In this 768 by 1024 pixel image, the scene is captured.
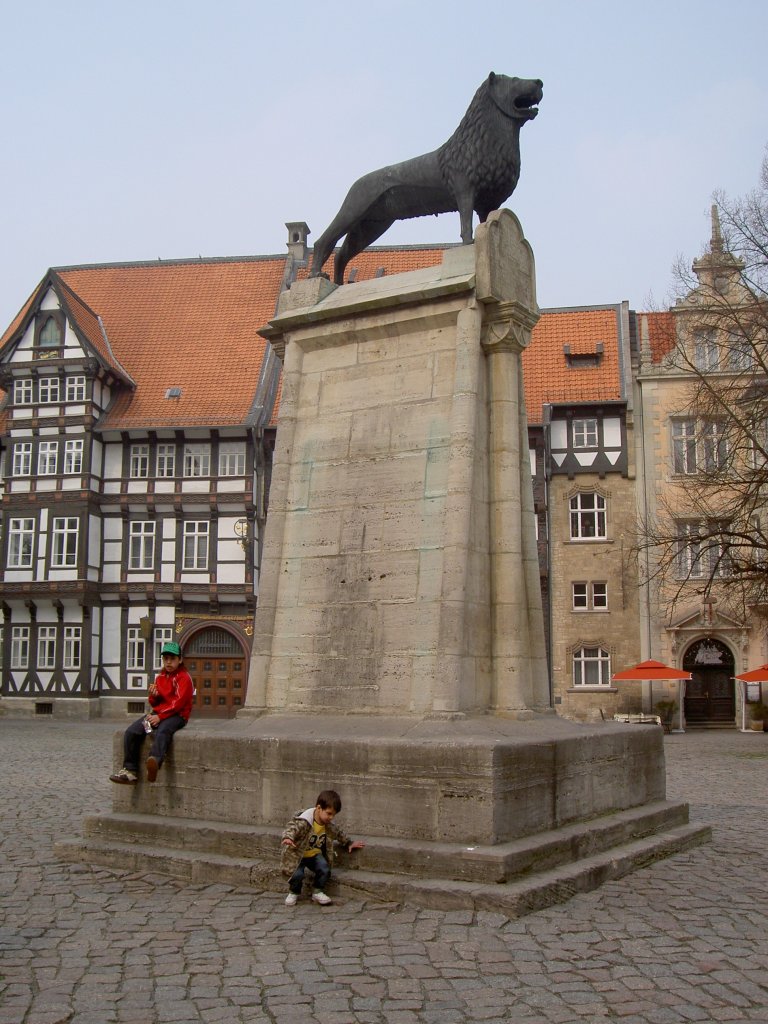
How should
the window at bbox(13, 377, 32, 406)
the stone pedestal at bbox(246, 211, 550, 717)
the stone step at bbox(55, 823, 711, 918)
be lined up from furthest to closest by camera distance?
the window at bbox(13, 377, 32, 406) → the stone pedestal at bbox(246, 211, 550, 717) → the stone step at bbox(55, 823, 711, 918)

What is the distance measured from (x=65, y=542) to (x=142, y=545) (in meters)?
2.29

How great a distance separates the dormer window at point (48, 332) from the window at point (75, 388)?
1195mm

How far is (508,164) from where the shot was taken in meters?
8.56

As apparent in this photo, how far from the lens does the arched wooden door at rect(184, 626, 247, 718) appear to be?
110ft

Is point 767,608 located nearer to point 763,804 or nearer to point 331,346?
point 763,804

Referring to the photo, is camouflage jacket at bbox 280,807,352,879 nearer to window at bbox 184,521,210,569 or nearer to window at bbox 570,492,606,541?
window at bbox 184,521,210,569

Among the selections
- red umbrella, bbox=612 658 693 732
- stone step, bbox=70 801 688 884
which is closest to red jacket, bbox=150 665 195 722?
stone step, bbox=70 801 688 884

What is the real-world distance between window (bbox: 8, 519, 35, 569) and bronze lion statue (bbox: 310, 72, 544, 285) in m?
26.7

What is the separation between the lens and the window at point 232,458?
33.9 metres

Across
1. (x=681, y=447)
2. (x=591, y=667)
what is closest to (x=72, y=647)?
(x=591, y=667)

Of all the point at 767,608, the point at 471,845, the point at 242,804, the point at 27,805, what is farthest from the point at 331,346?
the point at 767,608

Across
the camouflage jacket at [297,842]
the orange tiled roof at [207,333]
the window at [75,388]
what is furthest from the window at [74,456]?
the camouflage jacket at [297,842]

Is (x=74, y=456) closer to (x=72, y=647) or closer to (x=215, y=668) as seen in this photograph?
(x=72, y=647)

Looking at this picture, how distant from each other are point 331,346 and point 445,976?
535 cm
